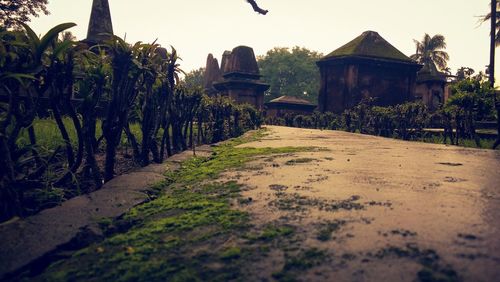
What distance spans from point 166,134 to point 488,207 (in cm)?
458

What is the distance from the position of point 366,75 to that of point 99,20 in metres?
15.4

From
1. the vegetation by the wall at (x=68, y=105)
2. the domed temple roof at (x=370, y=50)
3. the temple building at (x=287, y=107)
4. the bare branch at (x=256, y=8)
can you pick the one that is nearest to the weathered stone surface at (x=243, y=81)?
the temple building at (x=287, y=107)

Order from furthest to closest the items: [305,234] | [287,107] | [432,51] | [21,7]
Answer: [432,51], [287,107], [21,7], [305,234]

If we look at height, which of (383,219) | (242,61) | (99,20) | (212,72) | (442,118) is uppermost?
(99,20)

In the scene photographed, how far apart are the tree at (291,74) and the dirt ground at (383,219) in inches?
1915

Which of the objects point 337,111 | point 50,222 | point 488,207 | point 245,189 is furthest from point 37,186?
point 337,111

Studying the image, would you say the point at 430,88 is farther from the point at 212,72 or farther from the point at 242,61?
the point at 212,72

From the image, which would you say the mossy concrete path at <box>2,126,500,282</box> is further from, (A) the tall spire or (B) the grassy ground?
(A) the tall spire

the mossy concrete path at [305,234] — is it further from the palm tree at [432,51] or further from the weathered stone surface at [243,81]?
the palm tree at [432,51]

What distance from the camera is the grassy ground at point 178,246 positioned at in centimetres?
167

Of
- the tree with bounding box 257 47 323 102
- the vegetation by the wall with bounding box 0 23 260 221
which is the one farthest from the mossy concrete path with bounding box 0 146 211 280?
the tree with bounding box 257 47 323 102

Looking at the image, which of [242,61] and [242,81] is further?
[242,61]

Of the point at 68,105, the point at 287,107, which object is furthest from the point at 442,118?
the point at 287,107

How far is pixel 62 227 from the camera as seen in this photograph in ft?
7.42
